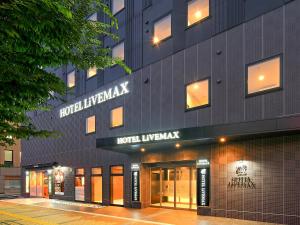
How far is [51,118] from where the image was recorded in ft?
117

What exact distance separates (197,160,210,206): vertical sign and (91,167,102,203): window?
1029 cm

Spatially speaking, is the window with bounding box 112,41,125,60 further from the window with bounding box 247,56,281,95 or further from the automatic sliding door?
the window with bounding box 247,56,281,95

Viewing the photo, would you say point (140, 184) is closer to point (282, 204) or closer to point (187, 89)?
point (187, 89)

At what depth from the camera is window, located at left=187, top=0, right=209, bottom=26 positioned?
18.5 meters

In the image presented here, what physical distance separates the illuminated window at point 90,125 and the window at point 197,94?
11055 mm

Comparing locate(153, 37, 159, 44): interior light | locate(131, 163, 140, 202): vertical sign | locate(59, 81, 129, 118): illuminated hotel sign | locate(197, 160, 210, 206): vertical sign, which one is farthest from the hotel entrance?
locate(153, 37, 159, 44): interior light

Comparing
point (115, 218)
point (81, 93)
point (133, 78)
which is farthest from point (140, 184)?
point (81, 93)

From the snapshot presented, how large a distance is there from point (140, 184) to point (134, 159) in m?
1.76

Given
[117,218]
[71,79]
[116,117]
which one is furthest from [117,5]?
[117,218]

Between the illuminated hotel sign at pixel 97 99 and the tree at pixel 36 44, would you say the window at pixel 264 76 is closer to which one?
the tree at pixel 36 44

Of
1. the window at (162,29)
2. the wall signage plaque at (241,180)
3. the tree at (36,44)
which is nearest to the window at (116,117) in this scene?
the window at (162,29)

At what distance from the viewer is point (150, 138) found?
18250 mm

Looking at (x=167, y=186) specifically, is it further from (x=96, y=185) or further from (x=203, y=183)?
(x=96, y=185)

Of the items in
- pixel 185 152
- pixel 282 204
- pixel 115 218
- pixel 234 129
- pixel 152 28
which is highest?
pixel 152 28
